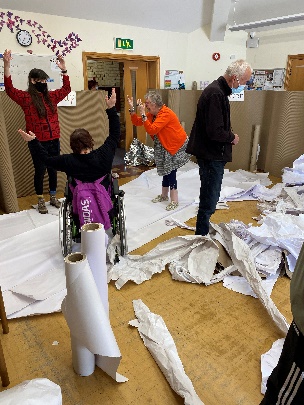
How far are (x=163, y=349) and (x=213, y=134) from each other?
4.71 feet

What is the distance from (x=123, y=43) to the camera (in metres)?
5.41

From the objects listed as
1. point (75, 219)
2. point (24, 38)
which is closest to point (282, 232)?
point (75, 219)

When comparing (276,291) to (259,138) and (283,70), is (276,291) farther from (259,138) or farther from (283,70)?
(283,70)

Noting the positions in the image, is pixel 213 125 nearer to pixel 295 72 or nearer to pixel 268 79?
pixel 295 72

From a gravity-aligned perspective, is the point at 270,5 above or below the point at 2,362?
above

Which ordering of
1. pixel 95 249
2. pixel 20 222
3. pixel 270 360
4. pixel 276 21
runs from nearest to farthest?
1. pixel 95 249
2. pixel 270 360
3. pixel 20 222
4. pixel 276 21

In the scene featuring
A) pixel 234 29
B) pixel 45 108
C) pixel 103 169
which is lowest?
pixel 103 169

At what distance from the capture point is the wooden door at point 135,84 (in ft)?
20.0

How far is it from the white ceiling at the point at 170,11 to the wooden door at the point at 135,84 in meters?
0.76

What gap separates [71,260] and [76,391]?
0.61 meters

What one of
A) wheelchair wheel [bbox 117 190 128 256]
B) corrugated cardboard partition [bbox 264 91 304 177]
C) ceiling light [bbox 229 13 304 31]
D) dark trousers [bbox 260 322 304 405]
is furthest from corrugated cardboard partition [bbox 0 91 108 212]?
ceiling light [bbox 229 13 304 31]

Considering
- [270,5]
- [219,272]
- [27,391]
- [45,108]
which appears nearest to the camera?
[27,391]

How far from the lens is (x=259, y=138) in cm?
469

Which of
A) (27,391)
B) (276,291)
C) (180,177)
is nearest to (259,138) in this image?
(180,177)
